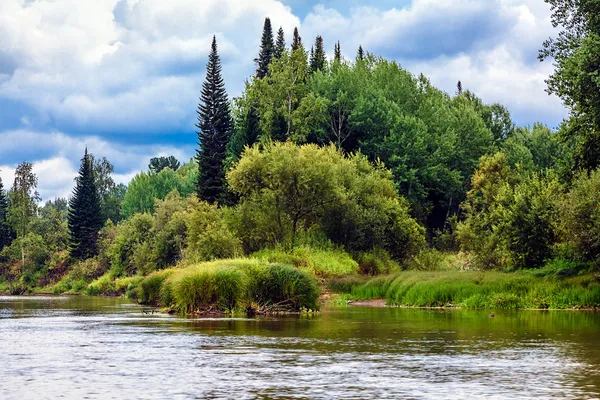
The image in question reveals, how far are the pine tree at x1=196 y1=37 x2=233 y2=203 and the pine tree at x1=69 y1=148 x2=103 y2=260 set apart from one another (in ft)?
126

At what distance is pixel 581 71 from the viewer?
42812mm

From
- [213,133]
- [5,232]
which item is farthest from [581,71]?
[5,232]

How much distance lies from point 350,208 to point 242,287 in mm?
38554

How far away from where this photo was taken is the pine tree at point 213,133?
3979 inches

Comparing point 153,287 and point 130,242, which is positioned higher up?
point 130,242

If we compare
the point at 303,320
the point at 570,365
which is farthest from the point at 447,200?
the point at 570,365

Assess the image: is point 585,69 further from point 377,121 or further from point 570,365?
point 377,121

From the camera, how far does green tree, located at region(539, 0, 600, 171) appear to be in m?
43.0

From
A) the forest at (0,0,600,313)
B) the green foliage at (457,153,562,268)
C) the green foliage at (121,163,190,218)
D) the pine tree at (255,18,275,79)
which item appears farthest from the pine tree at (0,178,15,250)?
the green foliage at (457,153,562,268)

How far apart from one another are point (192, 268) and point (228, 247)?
28.9 m

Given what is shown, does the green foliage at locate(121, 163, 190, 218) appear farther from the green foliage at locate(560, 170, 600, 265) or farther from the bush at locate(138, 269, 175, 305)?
the green foliage at locate(560, 170, 600, 265)

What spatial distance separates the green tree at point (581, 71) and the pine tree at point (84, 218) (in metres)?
99.3

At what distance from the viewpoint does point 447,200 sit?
119062mm

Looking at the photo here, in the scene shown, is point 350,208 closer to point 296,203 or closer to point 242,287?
point 296,203
